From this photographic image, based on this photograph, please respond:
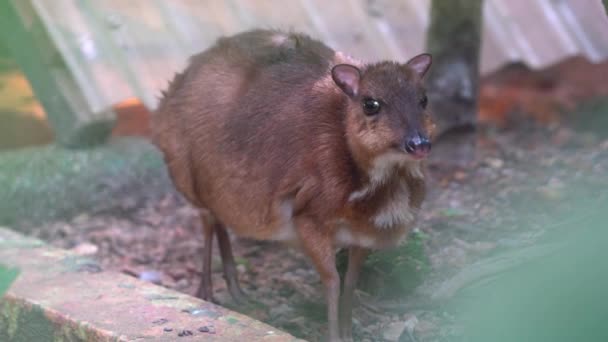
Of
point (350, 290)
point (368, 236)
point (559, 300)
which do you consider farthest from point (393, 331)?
point (559, 300)

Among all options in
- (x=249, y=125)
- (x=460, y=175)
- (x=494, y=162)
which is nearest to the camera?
(x=249, y=125)

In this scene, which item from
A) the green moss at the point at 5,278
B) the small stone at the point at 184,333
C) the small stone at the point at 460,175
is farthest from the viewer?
the small stone at the point at 460,175

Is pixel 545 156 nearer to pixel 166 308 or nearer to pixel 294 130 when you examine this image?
pixel 294 130

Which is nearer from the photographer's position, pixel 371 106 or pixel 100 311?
pixel 371 106

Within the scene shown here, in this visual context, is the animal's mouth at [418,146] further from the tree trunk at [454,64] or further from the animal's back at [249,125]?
the tree trunk at [454,64]

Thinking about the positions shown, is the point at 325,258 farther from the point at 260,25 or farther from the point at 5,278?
the point at 260,25

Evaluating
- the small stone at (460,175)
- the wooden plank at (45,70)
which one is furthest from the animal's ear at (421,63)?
the wooden plank at (45,70)
